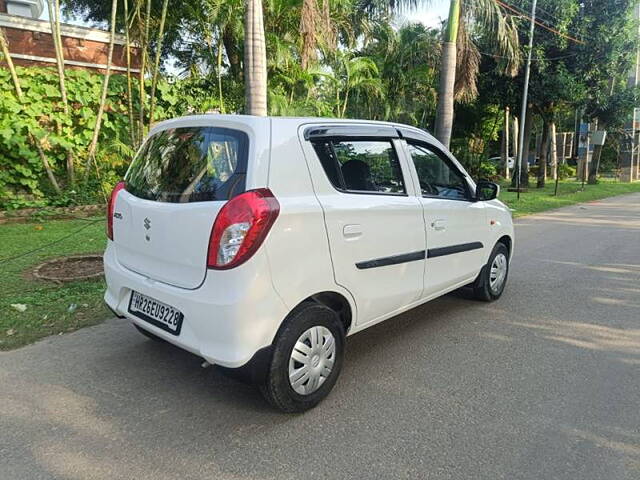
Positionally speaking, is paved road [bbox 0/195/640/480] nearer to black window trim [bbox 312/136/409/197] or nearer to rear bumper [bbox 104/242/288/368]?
rear bumper [bbox 104/242/288/368]

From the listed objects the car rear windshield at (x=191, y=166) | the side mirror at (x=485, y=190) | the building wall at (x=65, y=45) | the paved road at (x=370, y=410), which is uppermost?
the building wall at (x=65, y=45)

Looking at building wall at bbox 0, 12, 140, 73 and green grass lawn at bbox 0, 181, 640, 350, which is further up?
building wall at bbox 0, 12, 140, 73

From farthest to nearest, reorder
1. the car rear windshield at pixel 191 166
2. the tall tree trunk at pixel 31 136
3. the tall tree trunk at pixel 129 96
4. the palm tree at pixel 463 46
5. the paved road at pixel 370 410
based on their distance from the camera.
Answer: the palm tree at pixel 463 46 → the tall tree trunk at pixel 129 96 → the tall tree trunk at pixel 31 136 → the car rear windshield at pixel 191 166 → the paved road at pixel 370 410

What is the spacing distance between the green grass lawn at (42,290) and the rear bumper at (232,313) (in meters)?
2.07

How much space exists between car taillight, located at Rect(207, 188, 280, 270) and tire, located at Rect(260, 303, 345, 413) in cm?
53

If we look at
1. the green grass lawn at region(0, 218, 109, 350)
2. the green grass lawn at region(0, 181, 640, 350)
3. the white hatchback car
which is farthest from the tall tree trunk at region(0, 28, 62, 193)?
the white hatchback car

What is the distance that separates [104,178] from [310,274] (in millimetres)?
9076

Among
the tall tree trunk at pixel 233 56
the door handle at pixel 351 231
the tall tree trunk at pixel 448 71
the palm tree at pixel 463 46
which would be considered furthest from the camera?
the tall tree trunk at pixel 233 56

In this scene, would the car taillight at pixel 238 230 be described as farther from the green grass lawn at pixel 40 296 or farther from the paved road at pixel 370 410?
the green grass lawn at pixel 40 296

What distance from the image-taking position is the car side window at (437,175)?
158 inches

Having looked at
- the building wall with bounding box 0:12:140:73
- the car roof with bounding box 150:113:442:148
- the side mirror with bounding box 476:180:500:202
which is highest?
the building wall with bounding box 0:12:140:73

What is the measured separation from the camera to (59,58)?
374 inches

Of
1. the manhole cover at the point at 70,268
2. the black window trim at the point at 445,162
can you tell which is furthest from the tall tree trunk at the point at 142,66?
the black window trim at the point at 445,162

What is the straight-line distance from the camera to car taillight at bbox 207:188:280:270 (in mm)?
2656
